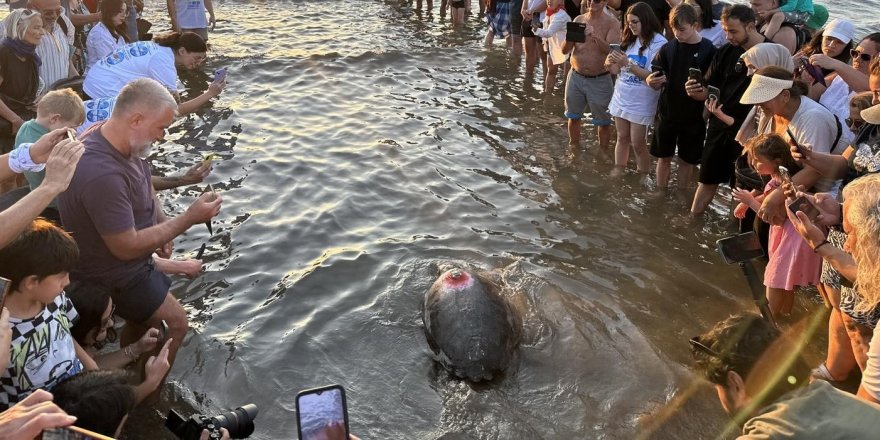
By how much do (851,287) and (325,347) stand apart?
371 cm

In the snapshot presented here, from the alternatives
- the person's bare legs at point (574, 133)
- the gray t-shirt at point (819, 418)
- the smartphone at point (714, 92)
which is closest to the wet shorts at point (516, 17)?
the person's bare legs at point (574, 133)

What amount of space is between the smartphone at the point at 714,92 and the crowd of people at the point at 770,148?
10mm

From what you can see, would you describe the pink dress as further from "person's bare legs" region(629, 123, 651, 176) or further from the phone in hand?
"person's bare legs" region(629, 123, 651, 176)

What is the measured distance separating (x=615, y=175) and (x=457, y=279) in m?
3.64

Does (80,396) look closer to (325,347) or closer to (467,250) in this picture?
(325,347)

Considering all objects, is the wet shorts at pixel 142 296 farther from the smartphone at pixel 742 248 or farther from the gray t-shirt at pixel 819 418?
the smartphone at pixel 742 248

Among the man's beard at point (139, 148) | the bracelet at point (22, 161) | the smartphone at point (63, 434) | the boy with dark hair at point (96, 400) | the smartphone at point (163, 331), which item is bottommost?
the smartphone at point (163, 331)

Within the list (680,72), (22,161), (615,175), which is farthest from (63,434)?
(615,175)

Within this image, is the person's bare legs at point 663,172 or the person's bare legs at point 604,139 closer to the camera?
the person's bare legs at point 663,172

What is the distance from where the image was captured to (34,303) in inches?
131

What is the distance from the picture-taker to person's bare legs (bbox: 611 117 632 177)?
26.1 feet

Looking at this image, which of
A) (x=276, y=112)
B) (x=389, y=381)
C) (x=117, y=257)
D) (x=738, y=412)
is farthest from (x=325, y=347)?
(x=276, y=112)

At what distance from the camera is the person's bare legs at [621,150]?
26.1ft

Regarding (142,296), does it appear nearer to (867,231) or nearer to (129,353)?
(129,353)
